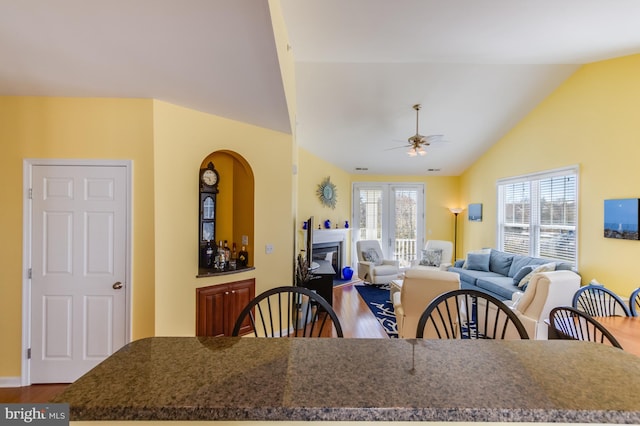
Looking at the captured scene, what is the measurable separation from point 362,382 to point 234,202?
10.4ft

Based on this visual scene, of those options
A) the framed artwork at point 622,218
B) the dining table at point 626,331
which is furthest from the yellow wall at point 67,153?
the framed artwork at point 622,218

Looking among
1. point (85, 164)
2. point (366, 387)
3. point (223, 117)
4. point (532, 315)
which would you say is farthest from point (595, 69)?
point (85, 164)

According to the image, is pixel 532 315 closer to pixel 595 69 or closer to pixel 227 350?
pixel 227 350

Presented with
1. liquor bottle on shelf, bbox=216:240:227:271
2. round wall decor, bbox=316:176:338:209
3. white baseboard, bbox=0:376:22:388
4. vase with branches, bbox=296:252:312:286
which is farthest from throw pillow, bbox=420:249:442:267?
white baseboard, bbox=0:376:22:388

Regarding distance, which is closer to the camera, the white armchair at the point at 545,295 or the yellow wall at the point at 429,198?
the white armchair at the point at 545,295

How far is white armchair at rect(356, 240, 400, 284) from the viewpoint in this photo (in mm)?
6105

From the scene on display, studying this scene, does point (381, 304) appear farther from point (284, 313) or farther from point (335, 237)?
point (284, 313)

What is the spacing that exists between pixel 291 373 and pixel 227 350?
26 cm

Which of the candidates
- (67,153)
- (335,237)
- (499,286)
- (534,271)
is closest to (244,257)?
(67,153)

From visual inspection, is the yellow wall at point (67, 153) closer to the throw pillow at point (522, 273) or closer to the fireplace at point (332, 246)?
the fireplace at point (332, 246)

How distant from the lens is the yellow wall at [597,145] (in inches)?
131

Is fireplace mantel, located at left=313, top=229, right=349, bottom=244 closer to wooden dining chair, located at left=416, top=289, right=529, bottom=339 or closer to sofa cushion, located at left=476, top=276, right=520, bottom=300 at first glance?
sofa cushion, located at left=476, top=276, right=520, bottom=300

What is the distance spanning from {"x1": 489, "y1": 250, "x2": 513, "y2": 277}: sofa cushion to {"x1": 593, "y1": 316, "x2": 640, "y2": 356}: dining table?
10.1ft

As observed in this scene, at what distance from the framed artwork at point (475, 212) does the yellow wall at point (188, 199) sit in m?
5.15
